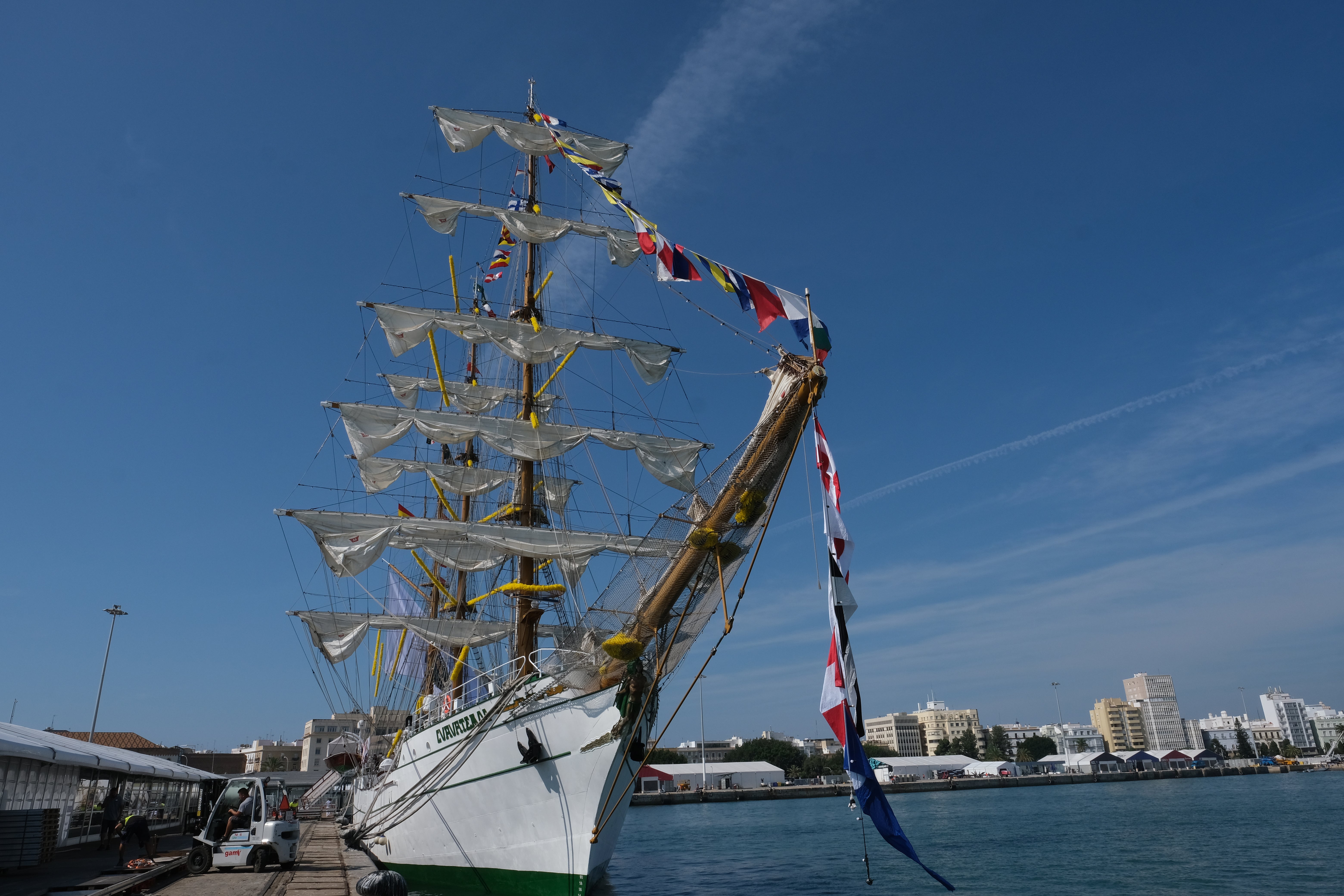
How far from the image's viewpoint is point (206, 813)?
3014 cm

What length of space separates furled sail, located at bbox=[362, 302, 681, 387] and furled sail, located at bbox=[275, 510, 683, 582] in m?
5.81

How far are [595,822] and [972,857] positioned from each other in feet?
68.1

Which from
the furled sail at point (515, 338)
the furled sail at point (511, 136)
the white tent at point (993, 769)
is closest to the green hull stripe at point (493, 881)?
the furled sail at point (515, 338)

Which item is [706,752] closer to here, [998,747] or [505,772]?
[998,747]

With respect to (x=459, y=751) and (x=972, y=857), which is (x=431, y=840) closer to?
(x=459, y=751)

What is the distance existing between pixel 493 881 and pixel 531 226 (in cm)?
1927

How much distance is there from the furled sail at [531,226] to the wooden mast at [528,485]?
76cm

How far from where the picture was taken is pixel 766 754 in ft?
418

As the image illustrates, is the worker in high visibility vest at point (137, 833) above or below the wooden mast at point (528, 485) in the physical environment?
below

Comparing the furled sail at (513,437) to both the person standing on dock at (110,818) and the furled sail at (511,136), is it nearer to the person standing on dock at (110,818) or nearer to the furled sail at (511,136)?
the furled sail at (511,136)

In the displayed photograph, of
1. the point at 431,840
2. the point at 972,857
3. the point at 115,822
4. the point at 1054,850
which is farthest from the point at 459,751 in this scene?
the point at 1054,850

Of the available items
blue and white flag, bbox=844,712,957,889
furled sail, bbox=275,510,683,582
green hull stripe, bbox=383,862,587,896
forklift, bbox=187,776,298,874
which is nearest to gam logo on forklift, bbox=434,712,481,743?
green hull stripe, bbox=383,862,587,896

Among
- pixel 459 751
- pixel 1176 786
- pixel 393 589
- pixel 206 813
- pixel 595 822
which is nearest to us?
pixel 595 822

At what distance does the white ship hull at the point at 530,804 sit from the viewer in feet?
54.3
